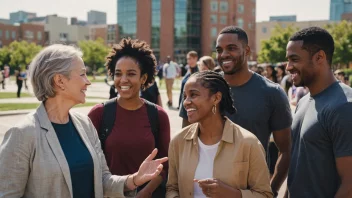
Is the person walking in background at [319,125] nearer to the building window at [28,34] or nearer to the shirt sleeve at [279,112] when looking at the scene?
the shirt sleeve at [279,112]

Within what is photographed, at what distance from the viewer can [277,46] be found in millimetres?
50625

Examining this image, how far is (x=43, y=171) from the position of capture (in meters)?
2.52

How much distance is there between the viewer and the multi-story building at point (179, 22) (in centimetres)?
7625

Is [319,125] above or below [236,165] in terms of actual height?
above

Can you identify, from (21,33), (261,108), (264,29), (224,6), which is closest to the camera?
(261,108)

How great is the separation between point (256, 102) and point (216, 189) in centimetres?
107

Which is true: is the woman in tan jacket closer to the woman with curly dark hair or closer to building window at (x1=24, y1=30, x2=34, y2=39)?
the woman with curly dark hair

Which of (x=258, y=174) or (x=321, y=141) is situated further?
(x=258, y=174)

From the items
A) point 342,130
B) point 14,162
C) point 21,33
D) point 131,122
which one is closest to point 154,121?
point 131,122

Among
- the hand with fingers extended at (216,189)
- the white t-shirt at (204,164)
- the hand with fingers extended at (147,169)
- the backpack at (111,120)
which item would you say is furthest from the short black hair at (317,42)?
the backpack at (111,120)

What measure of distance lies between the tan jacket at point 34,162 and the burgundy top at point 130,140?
84cm

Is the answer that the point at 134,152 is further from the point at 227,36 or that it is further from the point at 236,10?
the point at 236,10

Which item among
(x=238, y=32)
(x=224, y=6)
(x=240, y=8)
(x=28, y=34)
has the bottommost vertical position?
(x=238, y=32)

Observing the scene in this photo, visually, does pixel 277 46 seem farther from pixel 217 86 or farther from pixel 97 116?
pixel 217 86
